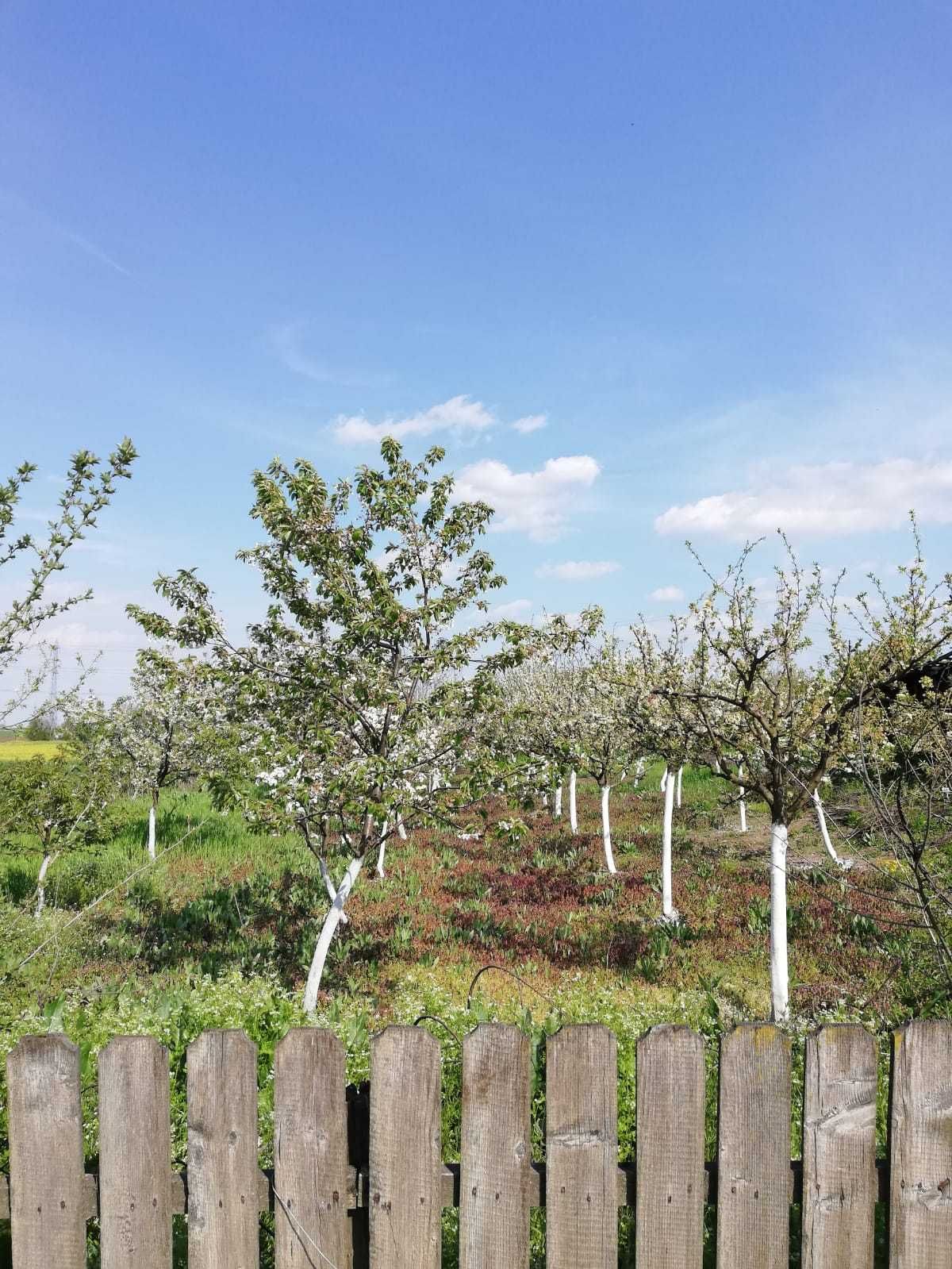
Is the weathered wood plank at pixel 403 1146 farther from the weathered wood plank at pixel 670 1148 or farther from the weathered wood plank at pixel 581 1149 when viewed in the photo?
the weathered wood plank at pixel 670 1148

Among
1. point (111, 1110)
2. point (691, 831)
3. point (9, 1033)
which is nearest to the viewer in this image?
point (111, 1110)

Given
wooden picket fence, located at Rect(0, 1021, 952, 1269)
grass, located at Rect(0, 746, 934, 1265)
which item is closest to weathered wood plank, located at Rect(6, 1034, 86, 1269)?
wooden picket fence, located at Rect(0, 1021, 952, 1269)

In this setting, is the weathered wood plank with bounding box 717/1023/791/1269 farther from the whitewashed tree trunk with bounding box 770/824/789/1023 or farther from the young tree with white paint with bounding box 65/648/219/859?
the young tree with white paint with bounding box 65/648/219/859

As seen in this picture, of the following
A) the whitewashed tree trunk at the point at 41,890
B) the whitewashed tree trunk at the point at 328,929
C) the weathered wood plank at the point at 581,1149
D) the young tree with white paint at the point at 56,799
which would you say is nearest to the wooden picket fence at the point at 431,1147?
the weathered wood plank at the point at 581,1149

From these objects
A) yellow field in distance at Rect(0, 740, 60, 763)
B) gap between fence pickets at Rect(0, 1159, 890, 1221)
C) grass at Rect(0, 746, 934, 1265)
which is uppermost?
gap between fence pickets at Rect(0, 1159, 890, 1221)

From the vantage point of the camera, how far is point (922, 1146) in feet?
7.01

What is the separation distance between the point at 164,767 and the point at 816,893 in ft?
46.1

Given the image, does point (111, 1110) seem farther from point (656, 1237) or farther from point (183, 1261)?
point (656, 1237)

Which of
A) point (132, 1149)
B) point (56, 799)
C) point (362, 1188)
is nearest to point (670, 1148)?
point (362, 1188)

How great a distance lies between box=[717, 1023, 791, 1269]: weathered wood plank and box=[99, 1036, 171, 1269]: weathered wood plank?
147 centimetres

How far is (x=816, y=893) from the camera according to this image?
14.1 metres

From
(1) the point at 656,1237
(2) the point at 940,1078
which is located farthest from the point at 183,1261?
(2) the point at 940,1078

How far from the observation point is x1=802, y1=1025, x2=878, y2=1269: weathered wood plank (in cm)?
209

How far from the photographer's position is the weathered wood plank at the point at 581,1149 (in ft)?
6.73
